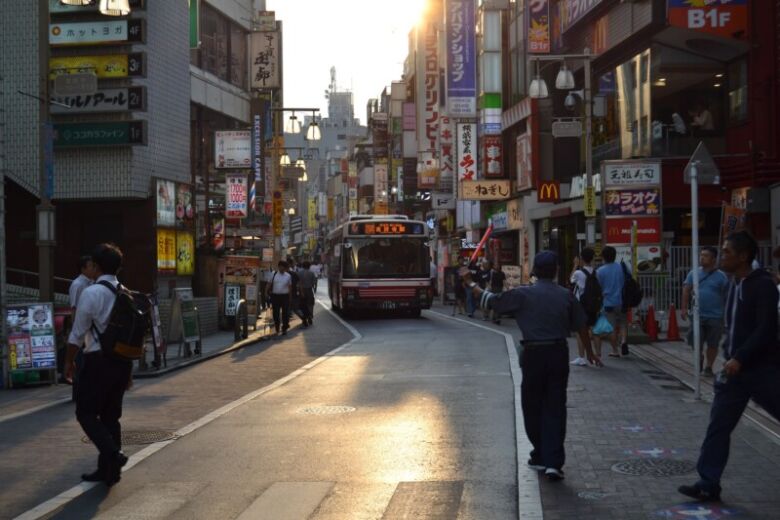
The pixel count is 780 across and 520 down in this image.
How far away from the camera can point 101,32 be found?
24.2m

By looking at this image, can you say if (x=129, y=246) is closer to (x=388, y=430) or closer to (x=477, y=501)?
(x=388, y=430)

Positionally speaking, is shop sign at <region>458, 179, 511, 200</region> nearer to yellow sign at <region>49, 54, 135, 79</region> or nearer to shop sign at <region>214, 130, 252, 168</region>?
shop sign at <region>214, 130, 252, 168</region>

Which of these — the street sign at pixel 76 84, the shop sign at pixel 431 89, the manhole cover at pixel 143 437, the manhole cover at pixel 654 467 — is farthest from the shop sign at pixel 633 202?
the shop sign at pixel 431 89

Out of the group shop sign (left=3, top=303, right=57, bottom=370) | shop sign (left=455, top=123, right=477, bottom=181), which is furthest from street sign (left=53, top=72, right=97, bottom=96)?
shop sign (left=455, top=123, right=477, bottom=181)

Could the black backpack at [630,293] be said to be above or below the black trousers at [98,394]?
above

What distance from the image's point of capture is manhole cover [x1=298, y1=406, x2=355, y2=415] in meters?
12.0

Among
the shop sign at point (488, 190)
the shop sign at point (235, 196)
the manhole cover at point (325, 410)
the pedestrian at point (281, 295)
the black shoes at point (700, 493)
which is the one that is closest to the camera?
the black shoes at point (700, 493)

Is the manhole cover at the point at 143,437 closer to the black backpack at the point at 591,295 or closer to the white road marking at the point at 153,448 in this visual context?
the white road marking at the point at 153,448

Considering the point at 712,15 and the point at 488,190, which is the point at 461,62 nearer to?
the point at 488,190

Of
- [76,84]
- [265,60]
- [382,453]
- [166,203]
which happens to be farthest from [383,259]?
[382,453]

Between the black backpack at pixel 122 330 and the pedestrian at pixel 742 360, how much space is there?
429cm

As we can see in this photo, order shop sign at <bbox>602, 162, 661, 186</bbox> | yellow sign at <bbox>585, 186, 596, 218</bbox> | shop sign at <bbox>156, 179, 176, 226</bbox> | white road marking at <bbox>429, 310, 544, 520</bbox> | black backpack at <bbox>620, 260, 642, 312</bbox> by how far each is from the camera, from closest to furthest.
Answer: white road marking at <bbox>429, 310, 544, 520</bbox>
black backpack at <bbox>620, 260, 642, 312</bbox>
shop sign at <bbox>602, 162, 661, 186</bbox>
shop sign at <bbox>156, 179, 176, 226</bbox>
yellow sign at <bbox>585, 186, 596, 218</bbox>

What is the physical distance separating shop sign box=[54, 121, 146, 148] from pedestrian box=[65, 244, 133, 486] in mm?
16658

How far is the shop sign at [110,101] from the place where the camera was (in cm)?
2427
